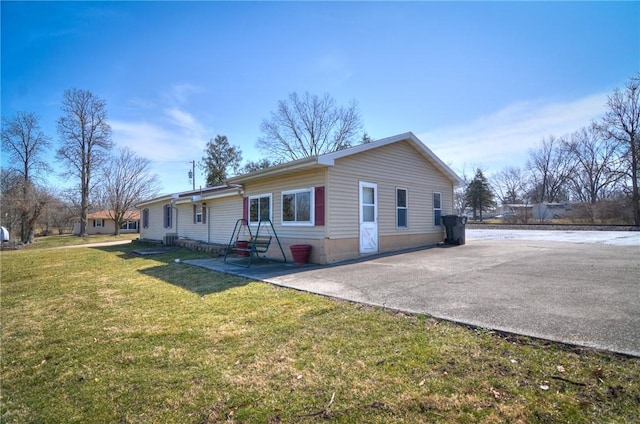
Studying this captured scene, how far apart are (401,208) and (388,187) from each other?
115 centimetres

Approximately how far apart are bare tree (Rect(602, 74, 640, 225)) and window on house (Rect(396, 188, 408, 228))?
2600 centimetres

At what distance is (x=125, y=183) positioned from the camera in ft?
126

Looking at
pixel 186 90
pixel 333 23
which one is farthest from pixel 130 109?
pixel 333 23

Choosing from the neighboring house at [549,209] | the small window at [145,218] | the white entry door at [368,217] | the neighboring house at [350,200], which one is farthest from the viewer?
the neighboring house at [549,209]

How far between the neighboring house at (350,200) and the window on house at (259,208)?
38 millimetres

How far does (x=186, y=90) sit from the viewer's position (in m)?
13.8

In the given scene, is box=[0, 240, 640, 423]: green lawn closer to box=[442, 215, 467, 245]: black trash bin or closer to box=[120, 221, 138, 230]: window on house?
box=[442, 215, 467, 245]: black trash bin

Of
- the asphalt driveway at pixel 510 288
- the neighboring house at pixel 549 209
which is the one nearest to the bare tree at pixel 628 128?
the neighboring house at pixel 549 209

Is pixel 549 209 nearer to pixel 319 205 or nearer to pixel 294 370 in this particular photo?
pixel 319 205

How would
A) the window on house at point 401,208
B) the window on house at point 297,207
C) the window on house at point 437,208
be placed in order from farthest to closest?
the window on house at point 437,208
the window on house at point 401,208
the window on house at point 297,207

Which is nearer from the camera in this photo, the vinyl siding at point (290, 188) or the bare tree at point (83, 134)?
the vinyl siding at point (290, 188)

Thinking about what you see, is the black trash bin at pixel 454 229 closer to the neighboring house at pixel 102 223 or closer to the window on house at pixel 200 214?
the window on house at pixel 200 214

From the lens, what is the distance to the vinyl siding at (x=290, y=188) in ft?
31.7

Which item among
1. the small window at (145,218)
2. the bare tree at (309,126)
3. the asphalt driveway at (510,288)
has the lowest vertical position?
the asphalt driveway at (510,288)
